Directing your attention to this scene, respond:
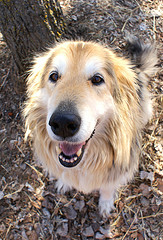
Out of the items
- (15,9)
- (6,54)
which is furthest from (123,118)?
(6,54)

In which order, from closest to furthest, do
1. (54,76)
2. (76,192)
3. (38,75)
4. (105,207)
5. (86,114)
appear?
(86,114), (54,76), (38,75), (105,207), (76,192)

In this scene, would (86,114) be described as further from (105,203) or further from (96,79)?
(105,203)

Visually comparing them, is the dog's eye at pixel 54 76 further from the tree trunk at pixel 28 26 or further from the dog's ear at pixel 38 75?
the tree trunk at pixel 28 26

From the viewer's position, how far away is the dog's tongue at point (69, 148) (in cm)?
189

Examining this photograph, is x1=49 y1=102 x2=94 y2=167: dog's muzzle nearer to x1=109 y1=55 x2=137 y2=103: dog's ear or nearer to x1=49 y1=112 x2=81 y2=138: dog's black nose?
x1=49 y1=112 x2=81 y2=138: dog's black nose

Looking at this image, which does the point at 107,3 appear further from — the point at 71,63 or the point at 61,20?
the point at 71,63

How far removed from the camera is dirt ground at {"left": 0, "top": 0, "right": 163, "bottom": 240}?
8.82ft

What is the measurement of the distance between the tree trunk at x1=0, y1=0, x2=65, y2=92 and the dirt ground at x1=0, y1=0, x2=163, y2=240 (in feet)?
1.49

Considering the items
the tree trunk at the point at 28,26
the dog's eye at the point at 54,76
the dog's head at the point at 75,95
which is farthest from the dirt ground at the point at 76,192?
the dog's eye at the point at 54,76

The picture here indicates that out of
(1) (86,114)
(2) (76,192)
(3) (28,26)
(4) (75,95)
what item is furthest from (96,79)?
(2) (76,192)

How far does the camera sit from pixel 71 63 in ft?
6.42

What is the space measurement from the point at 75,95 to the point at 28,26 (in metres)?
1.44

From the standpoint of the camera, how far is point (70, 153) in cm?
189

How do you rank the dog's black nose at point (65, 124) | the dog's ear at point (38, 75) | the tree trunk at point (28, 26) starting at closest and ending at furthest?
the dog's black nose at point (65, 124)
the dog's ear at point (38, 75)
the tree trunk at point (28, 26)
